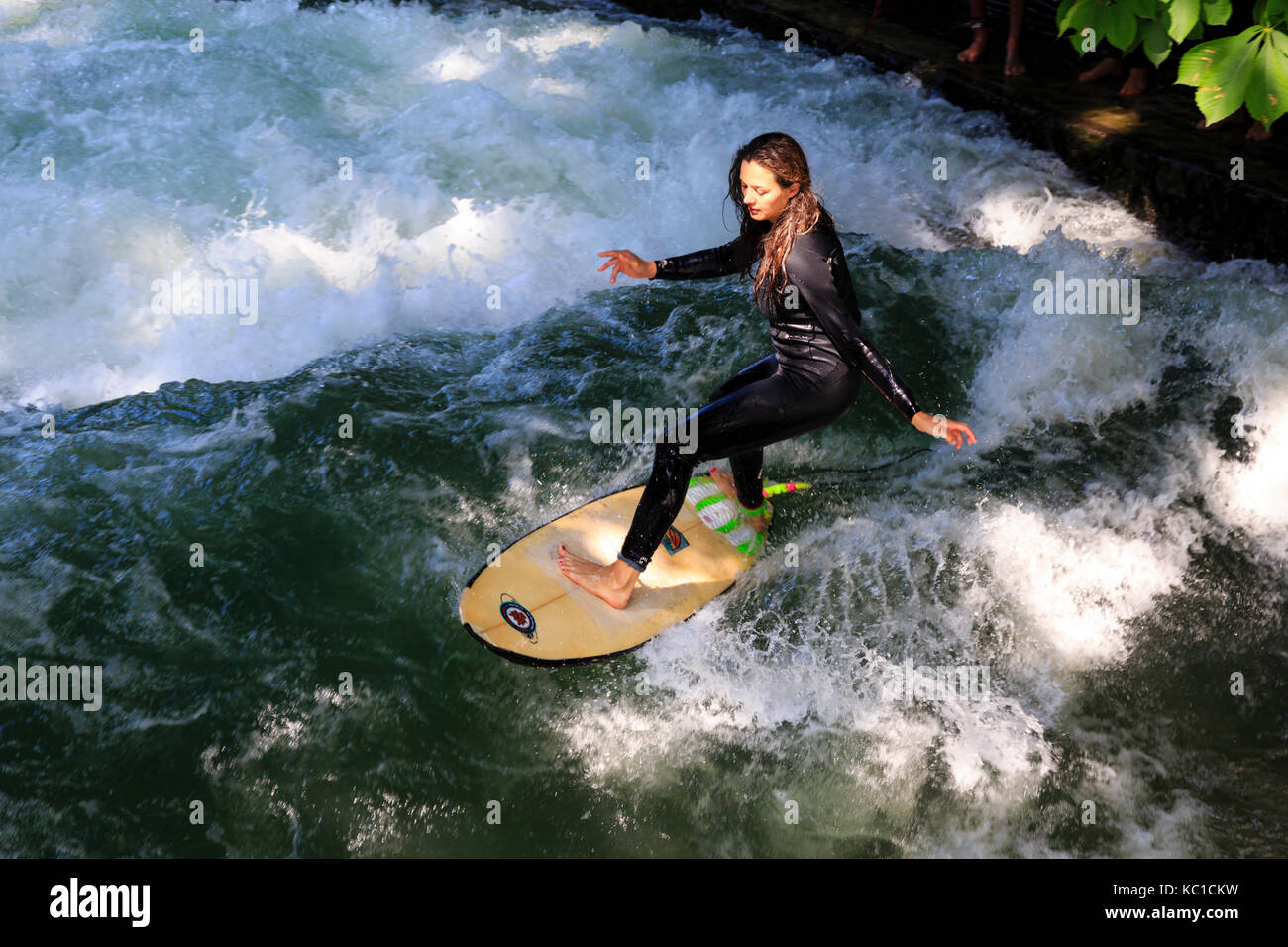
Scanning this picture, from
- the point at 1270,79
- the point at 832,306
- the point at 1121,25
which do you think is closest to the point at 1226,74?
the point at 1270,79

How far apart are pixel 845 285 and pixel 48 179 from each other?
5522 mm

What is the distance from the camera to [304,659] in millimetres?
3670

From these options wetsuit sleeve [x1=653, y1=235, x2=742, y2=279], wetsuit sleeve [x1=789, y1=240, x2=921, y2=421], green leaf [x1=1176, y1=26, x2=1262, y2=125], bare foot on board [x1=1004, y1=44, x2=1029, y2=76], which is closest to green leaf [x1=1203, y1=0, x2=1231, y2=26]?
green leaf [x1=1176, y1=26, x2=1262, y2=125]

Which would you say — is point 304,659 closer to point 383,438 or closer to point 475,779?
point 475,779

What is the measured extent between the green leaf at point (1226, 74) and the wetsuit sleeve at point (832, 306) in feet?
4.33

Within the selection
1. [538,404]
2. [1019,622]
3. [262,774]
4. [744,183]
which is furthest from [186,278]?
[1019,622]

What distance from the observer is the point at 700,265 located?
354 cm

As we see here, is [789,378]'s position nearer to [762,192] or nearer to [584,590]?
[762,192]

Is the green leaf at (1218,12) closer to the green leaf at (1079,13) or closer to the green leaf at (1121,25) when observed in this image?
the green leaf at (1121,25)

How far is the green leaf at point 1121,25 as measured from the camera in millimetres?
3789

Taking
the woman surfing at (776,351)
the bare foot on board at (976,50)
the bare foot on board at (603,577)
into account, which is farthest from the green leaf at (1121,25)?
the bare foot on board at (976,50)

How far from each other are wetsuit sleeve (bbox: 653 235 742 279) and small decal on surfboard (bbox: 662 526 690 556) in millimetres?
1033

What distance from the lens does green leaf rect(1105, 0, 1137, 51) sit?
149 inches

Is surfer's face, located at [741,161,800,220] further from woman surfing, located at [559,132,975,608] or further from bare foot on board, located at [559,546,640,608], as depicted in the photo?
bare foot on board, located at [559,546,640,608]
